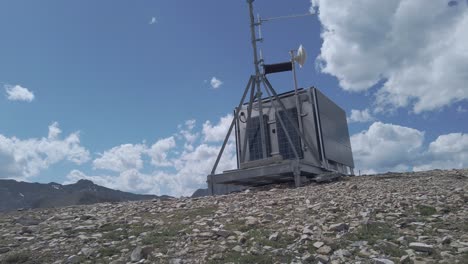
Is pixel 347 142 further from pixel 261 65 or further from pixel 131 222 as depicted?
pixel 131 222

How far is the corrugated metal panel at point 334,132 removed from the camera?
90.9 ft

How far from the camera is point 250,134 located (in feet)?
95.3

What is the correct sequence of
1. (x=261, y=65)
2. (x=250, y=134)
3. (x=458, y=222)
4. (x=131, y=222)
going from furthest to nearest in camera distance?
(x=250, y=134), (x=261, y=65), (x=131, y=222), (x=458, y=222)

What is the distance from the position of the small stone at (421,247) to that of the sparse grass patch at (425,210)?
8.83ft

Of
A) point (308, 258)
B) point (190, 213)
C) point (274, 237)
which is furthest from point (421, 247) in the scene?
point (190, 213)

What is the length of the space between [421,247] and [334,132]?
2456cm

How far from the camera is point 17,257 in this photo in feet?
25.1

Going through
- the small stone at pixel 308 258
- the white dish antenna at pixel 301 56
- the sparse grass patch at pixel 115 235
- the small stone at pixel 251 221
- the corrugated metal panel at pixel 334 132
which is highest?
the white dish antenna at pixel 301 56

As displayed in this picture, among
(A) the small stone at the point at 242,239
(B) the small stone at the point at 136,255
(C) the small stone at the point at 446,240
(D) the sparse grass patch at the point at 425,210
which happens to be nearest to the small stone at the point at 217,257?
(A) the small stone at the point at 242,239

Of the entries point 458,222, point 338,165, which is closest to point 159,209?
point 458,222

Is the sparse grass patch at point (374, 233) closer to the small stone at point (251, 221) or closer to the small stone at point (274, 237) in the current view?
the small stone at point (274, 237)

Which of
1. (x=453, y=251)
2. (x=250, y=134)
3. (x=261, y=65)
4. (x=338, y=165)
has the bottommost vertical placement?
(x=453, y=251)

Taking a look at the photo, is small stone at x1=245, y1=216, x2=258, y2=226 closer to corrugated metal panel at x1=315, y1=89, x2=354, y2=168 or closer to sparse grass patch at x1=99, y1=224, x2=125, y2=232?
sparse grass patch at x1=99, y1=224, x2=125, y2=232

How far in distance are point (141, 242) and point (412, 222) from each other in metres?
6.23
